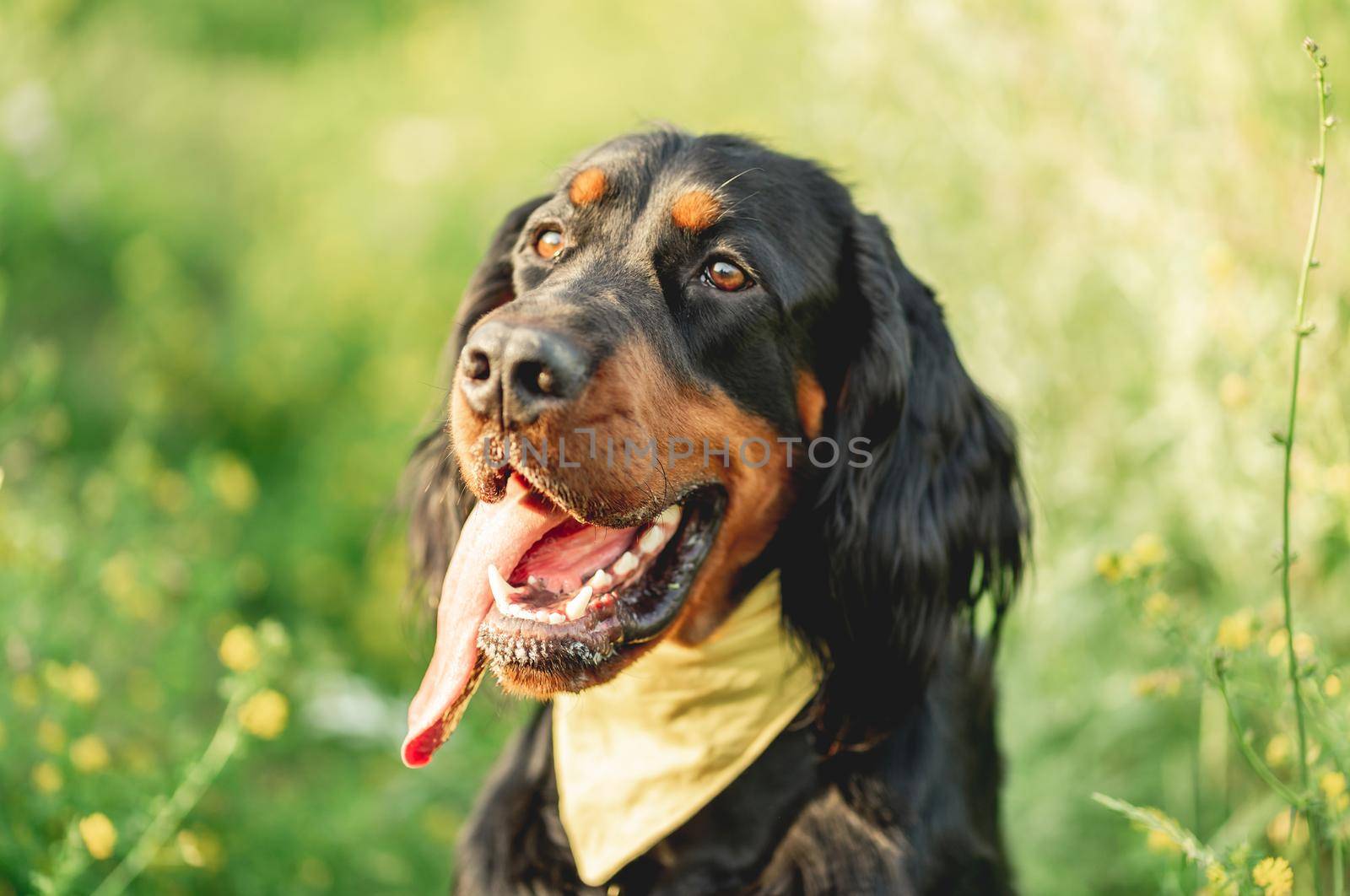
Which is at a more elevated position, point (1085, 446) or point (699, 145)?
point (699, 145)

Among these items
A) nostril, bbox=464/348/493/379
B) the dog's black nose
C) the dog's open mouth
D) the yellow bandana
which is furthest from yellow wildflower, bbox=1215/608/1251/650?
nostril, bbox=464/348/493/379

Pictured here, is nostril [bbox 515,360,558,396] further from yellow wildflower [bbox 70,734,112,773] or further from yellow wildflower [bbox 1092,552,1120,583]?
yellow wildflower [bbox 70,734,112,773]

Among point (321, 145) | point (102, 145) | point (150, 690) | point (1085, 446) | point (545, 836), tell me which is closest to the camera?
point (545, 836)

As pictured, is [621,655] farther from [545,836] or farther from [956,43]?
[956,43]

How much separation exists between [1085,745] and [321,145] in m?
5.35

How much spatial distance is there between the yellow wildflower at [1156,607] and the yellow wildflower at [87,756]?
205 cm

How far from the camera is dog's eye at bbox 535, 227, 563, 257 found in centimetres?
236

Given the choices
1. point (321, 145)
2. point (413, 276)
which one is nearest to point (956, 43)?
point (413, 276)

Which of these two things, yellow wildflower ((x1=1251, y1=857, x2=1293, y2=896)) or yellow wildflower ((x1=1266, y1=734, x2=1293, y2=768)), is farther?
yellow wildflower ((x1=1266, y1=734, x2=1293, y2=768))

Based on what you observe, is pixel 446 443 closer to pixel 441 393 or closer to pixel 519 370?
pixel 441 393

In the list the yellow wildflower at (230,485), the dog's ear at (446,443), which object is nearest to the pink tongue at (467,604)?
the dog's ear at (446,443)

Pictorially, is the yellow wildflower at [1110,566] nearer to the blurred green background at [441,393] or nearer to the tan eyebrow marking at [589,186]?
the blurred green background at [441,393]

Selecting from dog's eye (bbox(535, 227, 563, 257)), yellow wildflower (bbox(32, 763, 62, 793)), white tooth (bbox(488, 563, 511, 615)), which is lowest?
yellow wildflower (bbox(32, 763, 62, 793))

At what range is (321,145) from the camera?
6797 millimetres
